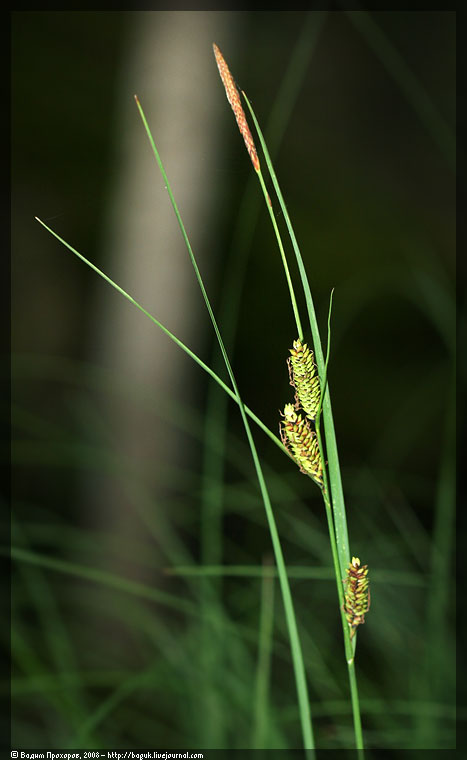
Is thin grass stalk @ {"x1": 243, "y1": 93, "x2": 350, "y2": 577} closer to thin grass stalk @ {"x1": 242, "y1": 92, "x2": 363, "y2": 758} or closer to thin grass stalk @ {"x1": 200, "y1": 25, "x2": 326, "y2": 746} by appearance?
thin grass stalk @ {"x1": 242, "y1": 92, "x2": 363, "y2": 758}

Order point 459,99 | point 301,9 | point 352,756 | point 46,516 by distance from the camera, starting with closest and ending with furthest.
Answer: point 352,756
point 459,99
point 46,516
point 301,9

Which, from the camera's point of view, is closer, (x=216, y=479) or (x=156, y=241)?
(x=216, y=479)

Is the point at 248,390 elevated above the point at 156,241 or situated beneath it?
situated beneath

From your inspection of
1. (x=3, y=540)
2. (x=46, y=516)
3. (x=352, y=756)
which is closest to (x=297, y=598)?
(x=352, y=756)

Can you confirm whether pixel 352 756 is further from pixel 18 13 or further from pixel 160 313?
pixel 18 13

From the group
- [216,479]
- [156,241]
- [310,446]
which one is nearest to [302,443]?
[310,446]

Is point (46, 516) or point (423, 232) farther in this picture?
point (423, 232)

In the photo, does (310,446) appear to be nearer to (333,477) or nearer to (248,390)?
(333,477)
